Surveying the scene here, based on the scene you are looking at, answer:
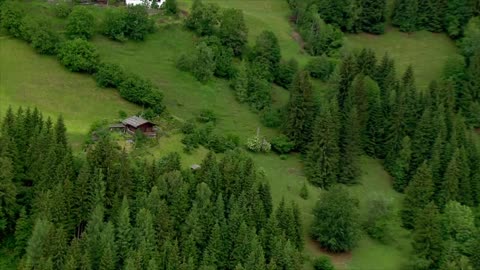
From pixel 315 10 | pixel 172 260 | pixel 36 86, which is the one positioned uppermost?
pixel 315 10

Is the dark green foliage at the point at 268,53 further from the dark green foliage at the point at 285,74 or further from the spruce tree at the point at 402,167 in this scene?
the spruce tree at the point at 402,167

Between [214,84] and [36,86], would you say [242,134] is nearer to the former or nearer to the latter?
[214,84]

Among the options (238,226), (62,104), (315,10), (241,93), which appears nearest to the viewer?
(238,226)

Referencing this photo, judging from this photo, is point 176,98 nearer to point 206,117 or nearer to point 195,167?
point 206,117

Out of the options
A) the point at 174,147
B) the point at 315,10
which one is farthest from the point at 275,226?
the point at 315,10

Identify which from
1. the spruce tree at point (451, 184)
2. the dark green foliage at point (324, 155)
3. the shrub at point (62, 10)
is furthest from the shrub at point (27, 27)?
the spruce tree at point (451, 184)

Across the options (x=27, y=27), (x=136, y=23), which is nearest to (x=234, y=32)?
(x=136, y=23)

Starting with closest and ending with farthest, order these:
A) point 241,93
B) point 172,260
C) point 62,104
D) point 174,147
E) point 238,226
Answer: point 172,260 < point 238,226 < point 174,147 < point 62,104 < point 241,93

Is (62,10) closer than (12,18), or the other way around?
(12,18)
